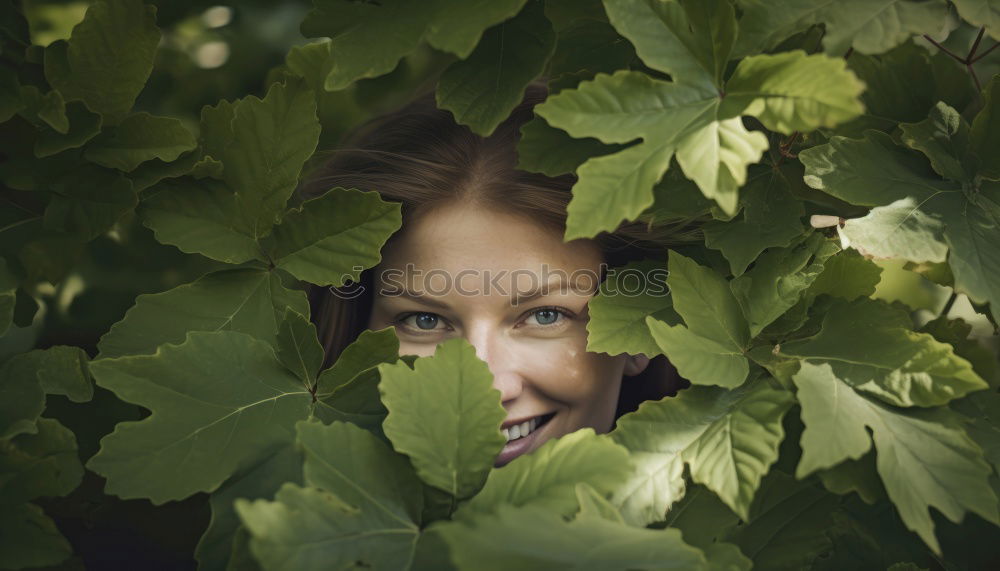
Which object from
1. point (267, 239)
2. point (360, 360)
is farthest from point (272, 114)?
point (360, 360)

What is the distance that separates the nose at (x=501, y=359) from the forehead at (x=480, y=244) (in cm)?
7

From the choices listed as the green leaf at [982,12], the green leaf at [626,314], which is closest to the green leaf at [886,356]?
the green leaf at [626,314]

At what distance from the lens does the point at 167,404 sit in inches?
26.7

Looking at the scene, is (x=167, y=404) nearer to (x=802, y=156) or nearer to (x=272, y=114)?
(x=272, y=114)

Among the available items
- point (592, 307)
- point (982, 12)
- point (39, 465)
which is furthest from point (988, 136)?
point (39, 465)

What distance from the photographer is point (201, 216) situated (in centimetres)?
77

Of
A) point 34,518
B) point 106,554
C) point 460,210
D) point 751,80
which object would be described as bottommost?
point 106,554

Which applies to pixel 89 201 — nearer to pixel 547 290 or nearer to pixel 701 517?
pixel 547 290

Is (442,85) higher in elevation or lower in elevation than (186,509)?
higher

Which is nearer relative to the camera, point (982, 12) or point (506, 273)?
point (982, 12)

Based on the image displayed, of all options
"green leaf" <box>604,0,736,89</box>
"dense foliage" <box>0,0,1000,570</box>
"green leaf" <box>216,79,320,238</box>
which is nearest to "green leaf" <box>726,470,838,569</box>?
"dense foliage" <box>0,0,1000,570</box>

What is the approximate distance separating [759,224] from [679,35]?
18 cm

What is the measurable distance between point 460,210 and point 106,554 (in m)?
0.55

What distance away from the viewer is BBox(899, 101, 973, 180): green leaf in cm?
74
